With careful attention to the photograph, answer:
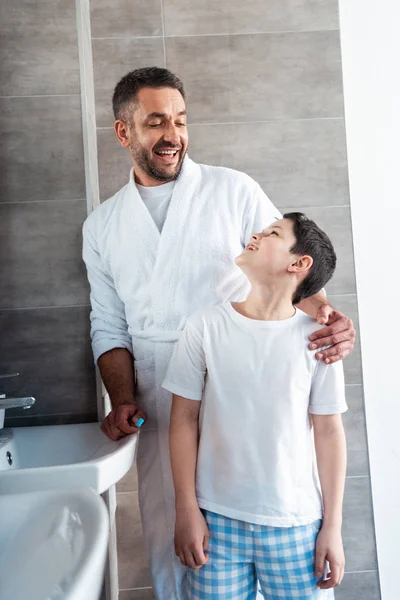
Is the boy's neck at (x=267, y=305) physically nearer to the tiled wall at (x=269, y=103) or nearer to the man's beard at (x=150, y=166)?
the man's beard at (x=150, y=166)

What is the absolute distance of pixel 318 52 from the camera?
2.20m

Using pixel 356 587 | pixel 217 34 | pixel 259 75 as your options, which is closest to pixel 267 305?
pixel 259 75

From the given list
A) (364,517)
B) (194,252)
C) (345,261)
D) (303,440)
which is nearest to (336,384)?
(303,440)

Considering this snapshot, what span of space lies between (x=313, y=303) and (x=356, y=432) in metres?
0.85

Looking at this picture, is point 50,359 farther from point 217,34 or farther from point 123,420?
point 217,34

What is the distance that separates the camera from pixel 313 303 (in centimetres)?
151

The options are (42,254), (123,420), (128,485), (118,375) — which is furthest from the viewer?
(128,485)

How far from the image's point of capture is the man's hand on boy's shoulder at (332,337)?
4.42 ft

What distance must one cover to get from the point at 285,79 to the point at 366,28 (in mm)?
348

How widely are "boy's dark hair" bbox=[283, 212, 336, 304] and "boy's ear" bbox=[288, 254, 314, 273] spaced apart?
0.01m

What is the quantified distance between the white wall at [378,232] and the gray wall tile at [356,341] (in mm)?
22

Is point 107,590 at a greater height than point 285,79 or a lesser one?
lesser

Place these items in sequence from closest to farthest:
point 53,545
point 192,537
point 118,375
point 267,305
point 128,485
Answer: point 53,545 → point 192,537 → point 267,305 → point 118,375 → point 128,485

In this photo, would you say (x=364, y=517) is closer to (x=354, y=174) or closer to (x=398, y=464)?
(x=398, y=464)
